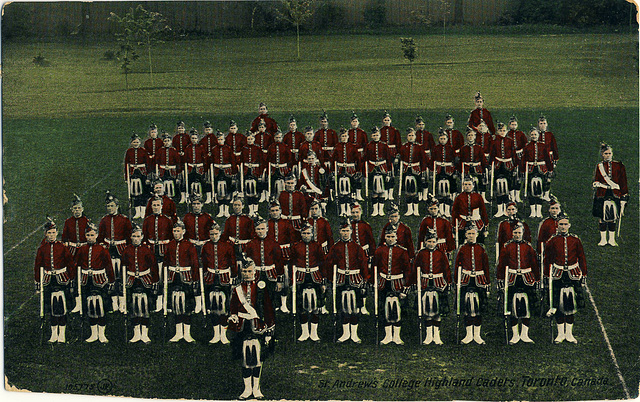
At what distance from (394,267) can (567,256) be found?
9.02 feet

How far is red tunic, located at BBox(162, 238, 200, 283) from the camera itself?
49.4 ft

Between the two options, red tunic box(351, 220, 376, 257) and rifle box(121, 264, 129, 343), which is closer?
rifle box(121, 264, 129, 343)

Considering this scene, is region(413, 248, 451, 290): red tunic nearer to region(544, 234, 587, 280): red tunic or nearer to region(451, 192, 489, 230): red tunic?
region(544, 234, 587, 280): red tunic

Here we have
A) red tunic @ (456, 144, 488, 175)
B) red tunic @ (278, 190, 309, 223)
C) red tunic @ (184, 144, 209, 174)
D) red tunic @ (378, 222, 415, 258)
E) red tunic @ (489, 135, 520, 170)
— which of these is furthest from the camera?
red tunic @ (184, 144, 209, 174)

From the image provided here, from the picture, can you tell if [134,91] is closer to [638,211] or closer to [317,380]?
[638,211]

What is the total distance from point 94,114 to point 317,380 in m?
20.8

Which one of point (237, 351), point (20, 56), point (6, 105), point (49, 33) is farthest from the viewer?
point (6, 105)

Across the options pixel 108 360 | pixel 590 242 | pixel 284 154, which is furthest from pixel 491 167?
pixel 108 360

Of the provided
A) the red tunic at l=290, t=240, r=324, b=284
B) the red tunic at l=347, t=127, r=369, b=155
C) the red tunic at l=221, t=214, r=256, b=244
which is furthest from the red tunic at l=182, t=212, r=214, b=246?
the red tunic at l=347, t=127, r=369, b=155

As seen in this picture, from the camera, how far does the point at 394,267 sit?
48.0 feet

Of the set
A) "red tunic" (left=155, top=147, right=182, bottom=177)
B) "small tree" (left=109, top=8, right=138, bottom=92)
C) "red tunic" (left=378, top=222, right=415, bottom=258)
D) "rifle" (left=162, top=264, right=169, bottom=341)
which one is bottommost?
"rifle" (left=162, top=264, right=169, bottom=341)

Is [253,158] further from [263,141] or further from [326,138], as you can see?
[326,138]

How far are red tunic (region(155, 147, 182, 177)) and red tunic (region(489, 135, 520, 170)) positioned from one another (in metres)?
6.85

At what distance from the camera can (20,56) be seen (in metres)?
29.6
